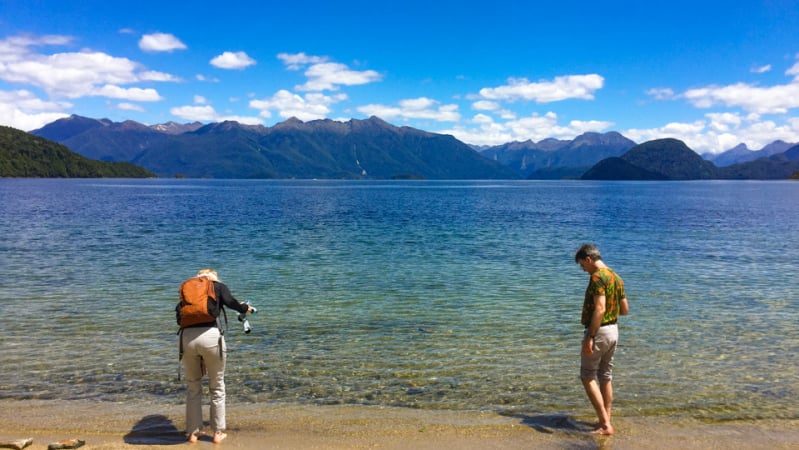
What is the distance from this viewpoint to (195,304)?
31.1ft

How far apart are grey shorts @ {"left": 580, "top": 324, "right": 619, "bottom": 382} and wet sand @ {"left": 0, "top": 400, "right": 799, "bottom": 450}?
1221 mm

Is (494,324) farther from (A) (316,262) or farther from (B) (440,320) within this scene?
(A) (316,262)

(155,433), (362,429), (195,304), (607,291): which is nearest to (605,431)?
(607,291)

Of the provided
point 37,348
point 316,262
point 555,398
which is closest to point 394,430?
point 555,398

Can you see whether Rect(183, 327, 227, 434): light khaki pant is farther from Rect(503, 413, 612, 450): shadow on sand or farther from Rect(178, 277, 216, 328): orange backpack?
Rect(503, 413, 612, 450): shadow on sand

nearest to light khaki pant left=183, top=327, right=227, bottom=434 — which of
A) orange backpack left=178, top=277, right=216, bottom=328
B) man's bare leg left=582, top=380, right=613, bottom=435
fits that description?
orange backpack left=178, top=277, right=216, bottom=328

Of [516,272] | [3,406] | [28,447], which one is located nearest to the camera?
[28,447]

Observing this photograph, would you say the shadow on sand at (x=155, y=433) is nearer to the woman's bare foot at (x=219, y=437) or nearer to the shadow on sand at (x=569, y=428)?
the woman's bare foot at (x=219, y=437)

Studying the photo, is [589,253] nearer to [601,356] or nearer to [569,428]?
[601,356]

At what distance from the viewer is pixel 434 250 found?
44.0 metres

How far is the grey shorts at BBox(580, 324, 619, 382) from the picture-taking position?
10.1 meters

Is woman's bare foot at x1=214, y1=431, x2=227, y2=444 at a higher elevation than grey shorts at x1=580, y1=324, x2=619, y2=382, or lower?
lower

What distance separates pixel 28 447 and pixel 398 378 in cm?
804

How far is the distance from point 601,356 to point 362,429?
5.00 metres
